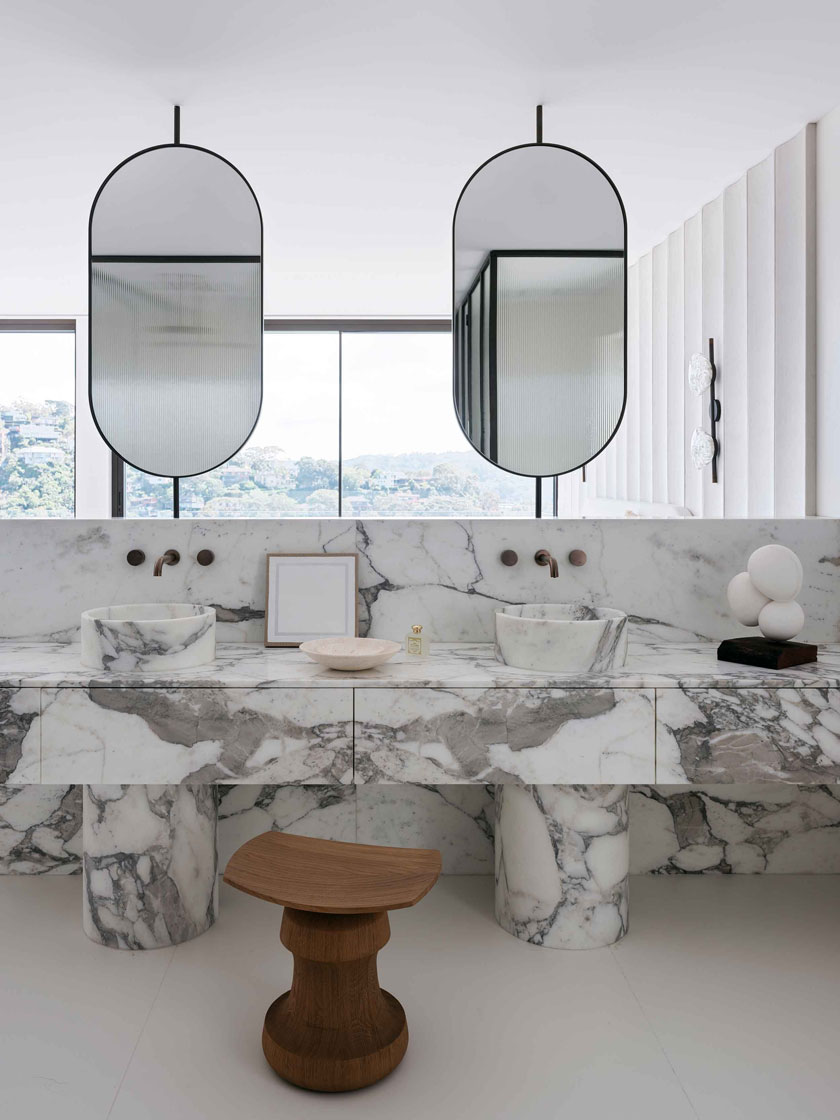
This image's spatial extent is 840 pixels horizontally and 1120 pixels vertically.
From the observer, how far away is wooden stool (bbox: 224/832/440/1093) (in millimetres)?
1432

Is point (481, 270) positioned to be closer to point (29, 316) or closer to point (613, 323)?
point (613, 323)

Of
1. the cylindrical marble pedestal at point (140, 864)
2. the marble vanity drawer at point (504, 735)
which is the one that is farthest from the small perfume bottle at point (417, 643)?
the cylindrical marble pedestal at point (140, 864)

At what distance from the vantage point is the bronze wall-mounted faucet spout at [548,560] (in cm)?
218

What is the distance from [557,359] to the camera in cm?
241

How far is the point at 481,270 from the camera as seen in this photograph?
245cm

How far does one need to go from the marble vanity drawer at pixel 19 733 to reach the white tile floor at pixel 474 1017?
0.46m

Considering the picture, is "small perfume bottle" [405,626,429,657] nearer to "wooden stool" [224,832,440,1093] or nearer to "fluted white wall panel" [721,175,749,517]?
"wooden stool" [224,832,440,1093]

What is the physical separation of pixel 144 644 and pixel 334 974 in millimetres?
828

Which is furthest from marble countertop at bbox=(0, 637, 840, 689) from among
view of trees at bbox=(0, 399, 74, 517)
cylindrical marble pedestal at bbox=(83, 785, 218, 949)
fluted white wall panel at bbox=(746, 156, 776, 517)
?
view of trees at bbox=(0, 399, 74, 517)

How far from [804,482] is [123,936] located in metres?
2.18

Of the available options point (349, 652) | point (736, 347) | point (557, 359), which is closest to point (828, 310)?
point (736, 347)

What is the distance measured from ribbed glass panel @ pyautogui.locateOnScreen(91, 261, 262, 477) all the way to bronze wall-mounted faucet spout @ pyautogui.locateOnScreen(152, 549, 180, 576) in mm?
286

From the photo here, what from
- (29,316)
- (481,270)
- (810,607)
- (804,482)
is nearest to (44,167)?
(481,270)

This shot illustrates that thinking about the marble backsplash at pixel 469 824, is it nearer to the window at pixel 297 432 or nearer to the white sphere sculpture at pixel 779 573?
the white sphere sculpture at pixel 779 573
